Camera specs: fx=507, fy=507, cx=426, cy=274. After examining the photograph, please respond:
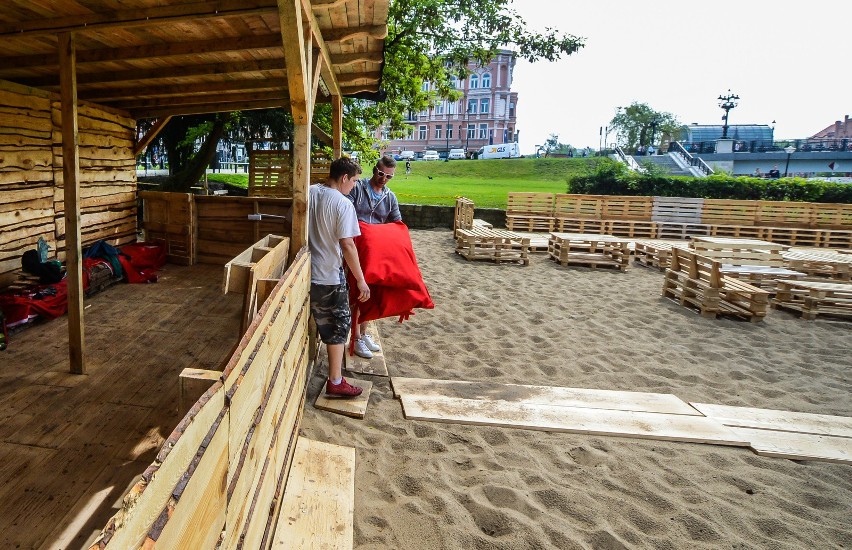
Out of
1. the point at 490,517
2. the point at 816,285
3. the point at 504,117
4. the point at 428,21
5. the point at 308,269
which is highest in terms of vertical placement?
the point at 504,117

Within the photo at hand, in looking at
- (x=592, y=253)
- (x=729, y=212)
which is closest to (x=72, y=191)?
(x=592, y=253)

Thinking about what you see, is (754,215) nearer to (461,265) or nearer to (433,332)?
(461,265)

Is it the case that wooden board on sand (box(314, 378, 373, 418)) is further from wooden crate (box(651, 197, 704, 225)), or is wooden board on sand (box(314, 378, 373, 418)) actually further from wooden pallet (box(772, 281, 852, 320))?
wooden crate (box(651, 197, 704, 225))

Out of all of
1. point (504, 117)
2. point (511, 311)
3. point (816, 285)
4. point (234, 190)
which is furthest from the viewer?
point (504, 117)

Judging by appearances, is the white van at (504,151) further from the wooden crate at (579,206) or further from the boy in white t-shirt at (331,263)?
the boy in white t-shirt at (331,263)

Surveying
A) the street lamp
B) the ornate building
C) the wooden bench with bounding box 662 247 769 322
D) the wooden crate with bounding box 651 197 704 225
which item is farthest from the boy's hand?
the ornate building

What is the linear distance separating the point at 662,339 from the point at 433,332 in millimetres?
3152

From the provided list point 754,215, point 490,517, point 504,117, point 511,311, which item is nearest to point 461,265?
point 511,311

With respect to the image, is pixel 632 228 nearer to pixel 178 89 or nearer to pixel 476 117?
pixel 178 89

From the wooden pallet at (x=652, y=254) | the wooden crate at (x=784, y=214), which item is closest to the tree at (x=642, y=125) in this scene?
the wooden crate at (x=784, y=214)

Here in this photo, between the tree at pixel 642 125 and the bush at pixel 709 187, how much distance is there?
47.3 meters

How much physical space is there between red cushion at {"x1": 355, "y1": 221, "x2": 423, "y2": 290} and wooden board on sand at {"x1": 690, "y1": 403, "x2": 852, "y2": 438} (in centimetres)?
299

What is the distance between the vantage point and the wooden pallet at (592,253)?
12.2 metres

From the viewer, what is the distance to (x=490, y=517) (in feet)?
10.1
